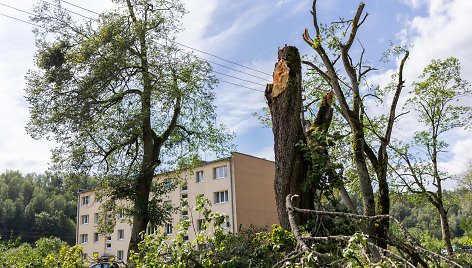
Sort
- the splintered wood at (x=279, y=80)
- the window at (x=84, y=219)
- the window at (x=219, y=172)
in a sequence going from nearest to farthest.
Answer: the splintered wood at (x=279, y=80), the window at (x=219, y=172), the window at (x=84, y=219)

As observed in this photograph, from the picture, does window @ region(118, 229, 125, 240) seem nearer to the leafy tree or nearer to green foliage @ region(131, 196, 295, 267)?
the leafy tree

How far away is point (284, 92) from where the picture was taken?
224 inches

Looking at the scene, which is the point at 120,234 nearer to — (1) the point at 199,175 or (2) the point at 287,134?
(1) the point at 199,175

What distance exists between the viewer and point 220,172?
3806 centimetres

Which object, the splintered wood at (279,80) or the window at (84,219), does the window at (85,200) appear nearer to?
the window at (84,219)

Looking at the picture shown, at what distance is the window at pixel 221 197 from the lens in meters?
37.0

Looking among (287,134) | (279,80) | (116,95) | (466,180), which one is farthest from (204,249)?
(466,180)

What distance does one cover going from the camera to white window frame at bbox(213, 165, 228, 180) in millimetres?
37544

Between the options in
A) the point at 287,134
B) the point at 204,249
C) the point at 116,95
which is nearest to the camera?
the point at 204,249

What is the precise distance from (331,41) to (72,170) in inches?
426

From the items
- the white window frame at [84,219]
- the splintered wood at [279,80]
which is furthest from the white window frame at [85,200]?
the splintered wood at [279,80]

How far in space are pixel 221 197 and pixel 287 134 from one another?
32.3m

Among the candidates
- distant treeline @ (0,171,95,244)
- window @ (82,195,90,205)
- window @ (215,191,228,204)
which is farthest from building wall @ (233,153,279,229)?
distant treeline @ (0,171,95,244)

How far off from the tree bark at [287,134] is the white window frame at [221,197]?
31.4m
